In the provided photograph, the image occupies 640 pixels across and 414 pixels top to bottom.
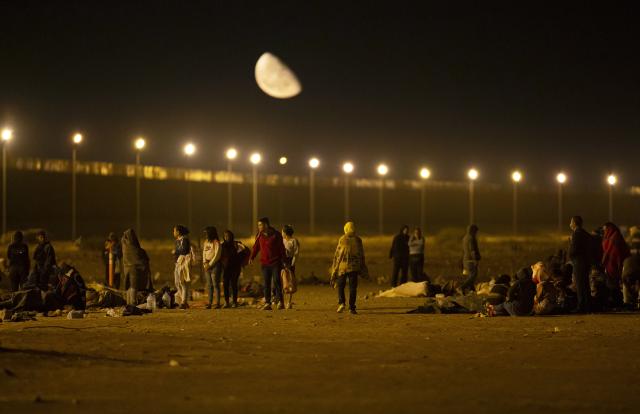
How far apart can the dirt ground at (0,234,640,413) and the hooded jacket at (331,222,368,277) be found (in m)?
1.02

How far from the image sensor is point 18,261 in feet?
67.6

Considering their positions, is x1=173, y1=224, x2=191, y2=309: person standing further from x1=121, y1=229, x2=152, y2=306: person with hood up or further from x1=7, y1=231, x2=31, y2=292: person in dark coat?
x1=7, y1=231, x2=31, y2=292: person in dark coat

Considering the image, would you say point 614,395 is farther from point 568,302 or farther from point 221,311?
point 221,311

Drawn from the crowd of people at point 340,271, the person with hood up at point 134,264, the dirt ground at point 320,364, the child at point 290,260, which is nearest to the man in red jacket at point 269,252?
the crowd of people at point 340,271

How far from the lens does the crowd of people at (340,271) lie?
1820cm

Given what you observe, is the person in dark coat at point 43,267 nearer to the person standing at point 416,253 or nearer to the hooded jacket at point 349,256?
the hooded jacket at point 349,256

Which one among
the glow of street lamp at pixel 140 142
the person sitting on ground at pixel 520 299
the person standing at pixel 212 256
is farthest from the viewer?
the glow of street lamp at pixel 140 142

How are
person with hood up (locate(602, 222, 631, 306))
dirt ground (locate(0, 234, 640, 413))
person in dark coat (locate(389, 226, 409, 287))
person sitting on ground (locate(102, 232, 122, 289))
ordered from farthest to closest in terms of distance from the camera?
person in dark coat (locate(389, 226, 409, 287)) < person sitting on ground (locate(102, 232, 122, 289)) < person with hood up (locate(602, 222, 631, 306)) < dirt ground (locate(0, 234, 640, 413))

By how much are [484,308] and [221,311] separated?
5.17 m

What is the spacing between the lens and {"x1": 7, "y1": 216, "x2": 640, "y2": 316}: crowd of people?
717 inches

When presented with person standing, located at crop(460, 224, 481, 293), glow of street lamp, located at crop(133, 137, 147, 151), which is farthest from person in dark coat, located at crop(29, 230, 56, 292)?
glow of street lamp, located at crop(133, 137, 147, 151)

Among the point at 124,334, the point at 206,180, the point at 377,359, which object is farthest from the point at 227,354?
the point at 206,180

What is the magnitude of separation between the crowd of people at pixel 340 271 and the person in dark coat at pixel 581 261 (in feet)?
0.06

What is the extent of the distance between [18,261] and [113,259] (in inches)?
122
